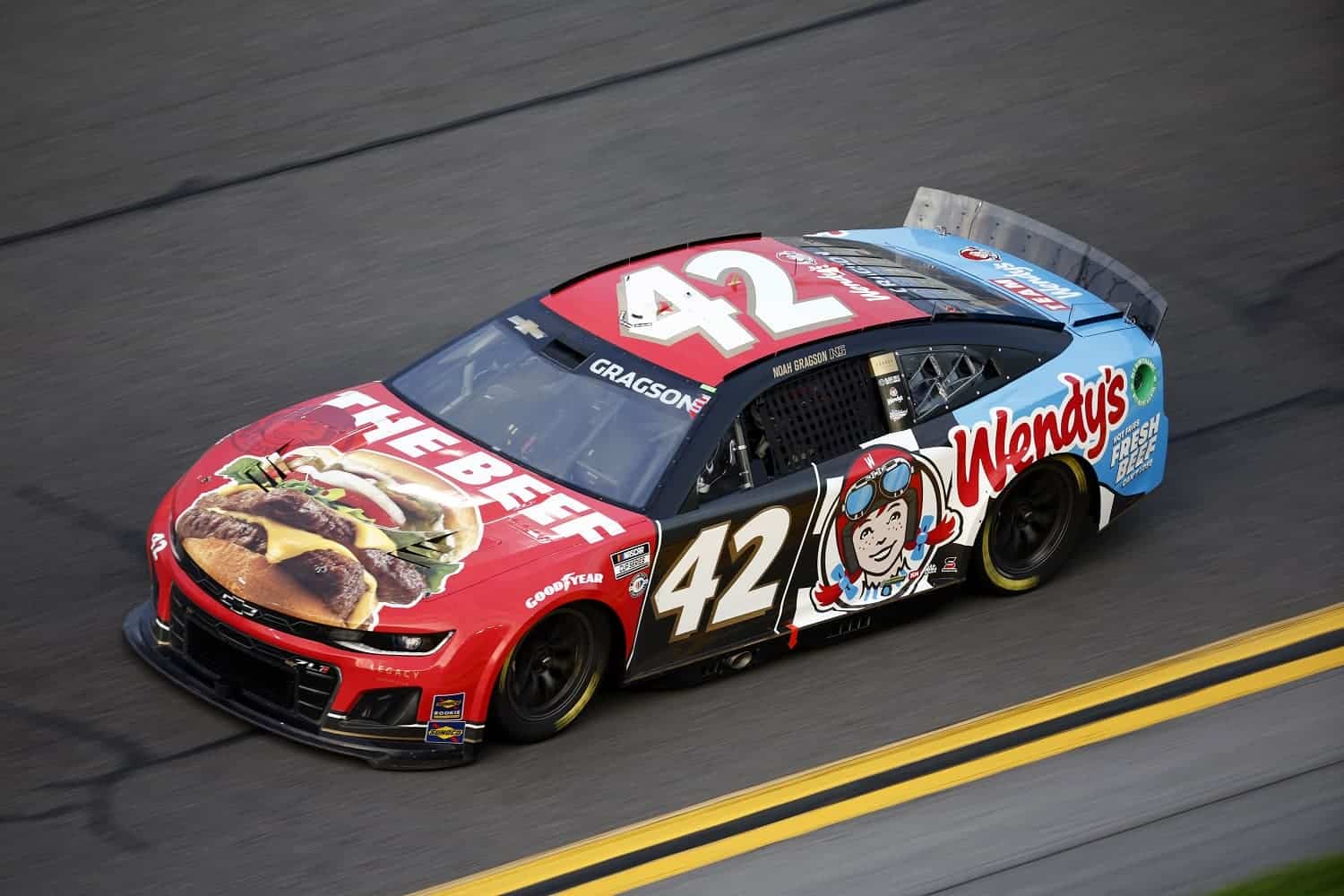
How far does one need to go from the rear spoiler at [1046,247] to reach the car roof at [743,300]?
681 mm

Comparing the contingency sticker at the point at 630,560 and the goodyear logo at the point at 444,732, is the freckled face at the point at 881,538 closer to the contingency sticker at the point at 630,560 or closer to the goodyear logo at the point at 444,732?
the contingency sticker at the point at 630,560

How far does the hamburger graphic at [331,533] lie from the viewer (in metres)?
6.74

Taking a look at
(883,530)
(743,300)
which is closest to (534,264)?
(743,300)

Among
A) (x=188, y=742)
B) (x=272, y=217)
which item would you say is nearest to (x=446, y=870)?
(x=188, y=742)

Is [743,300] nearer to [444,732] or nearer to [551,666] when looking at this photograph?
[551,666]

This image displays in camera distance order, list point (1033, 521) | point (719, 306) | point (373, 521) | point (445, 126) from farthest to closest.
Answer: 1. point (445, 126)
2. point (1033, 521)
3. point (719, 306)
4. point (373, 521)

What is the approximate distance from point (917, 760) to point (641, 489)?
1.46 metres

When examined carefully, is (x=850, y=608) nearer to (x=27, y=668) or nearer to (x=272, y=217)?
(x=27, y=668)

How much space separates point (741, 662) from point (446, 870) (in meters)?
1.71

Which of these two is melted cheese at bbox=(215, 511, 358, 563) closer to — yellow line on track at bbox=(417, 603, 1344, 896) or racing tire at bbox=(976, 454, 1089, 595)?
yellow line on track at bbox=(417, 603, 1344, 896)

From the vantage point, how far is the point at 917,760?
7.23 metres

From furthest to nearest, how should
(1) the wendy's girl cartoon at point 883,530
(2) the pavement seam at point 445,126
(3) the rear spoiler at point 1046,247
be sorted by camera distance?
(2) the pavement seam at point 445,126
(3) the rear spoiler at point 1046,247
(1) the wendy's girl cartoon at point 883,530

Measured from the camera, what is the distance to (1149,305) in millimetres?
9062

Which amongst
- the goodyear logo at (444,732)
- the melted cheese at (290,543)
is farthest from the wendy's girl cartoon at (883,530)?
the melted cheese at (290,543)
